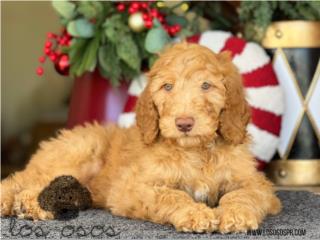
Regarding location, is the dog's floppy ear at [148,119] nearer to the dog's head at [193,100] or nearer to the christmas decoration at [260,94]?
the dog's head at [193,100]

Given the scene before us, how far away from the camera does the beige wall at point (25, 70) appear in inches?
349

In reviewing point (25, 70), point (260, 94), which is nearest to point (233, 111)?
point (260, 94)

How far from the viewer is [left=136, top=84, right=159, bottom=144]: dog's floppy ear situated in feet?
10.1

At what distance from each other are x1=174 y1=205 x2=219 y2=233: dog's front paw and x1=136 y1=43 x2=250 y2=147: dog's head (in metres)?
0.35

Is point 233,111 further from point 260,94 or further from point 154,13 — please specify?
point 154,13

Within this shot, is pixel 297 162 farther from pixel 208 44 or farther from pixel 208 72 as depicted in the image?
pixel 208 72

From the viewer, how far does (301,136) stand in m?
4.44

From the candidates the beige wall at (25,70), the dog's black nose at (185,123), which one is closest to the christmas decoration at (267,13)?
the dog's black nose at (185,123)

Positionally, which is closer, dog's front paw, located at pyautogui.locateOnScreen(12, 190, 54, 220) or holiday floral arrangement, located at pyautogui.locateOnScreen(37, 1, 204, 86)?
dog's front paw, located at pyautogui.locateOnScreen(12, 190, 54, 220)

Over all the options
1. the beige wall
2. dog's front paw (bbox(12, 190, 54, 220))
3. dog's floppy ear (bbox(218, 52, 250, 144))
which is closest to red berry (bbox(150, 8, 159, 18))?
dog's floppy ear (bbox(218, 52, 250, 144))

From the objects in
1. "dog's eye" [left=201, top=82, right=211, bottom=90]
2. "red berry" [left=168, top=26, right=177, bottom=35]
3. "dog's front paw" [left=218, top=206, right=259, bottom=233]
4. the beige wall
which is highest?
"dog's eye" [left=201, top=82, right=211, bottom=90]

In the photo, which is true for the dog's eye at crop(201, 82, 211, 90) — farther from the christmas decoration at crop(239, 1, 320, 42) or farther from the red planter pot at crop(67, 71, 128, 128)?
the red planter pot at crop(67, 71, 128, 128)

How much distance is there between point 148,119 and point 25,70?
6212mm

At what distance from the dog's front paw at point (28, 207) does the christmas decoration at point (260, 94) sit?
1.63m
